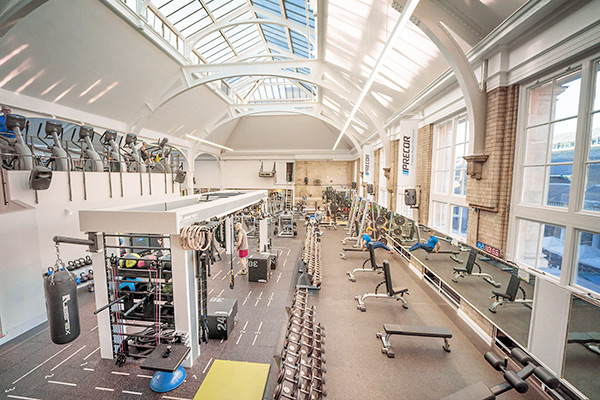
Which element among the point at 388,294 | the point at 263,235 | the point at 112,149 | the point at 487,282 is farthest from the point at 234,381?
the point at 112,149

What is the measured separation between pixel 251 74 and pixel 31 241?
25.9 feet

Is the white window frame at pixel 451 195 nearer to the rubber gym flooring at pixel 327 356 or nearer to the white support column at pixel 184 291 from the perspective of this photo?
the rubber gym flooring at pixel 327 356

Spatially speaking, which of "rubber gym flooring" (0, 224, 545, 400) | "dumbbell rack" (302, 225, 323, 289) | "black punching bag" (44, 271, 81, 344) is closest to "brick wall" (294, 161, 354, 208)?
"dumbbell rack" (302, 225, 323, 289)

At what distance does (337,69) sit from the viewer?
28.0ft

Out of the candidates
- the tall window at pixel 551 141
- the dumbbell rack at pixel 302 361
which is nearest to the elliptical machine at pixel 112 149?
the dumbbell rack at pixel 302 361

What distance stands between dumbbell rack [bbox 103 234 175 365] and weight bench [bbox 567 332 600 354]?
443 cm

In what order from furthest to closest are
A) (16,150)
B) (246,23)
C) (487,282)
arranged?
1. (246,23)
2. (16,150)
3. (487,282)

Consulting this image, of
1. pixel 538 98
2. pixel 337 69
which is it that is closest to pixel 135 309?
pixel 538 98

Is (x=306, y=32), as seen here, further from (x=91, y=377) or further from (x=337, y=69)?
(x=91, y=377)

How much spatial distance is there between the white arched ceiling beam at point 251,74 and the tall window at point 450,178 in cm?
291

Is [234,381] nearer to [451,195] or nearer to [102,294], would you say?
[102,294]

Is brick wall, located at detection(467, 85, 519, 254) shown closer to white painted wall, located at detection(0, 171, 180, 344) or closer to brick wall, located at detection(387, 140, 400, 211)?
brick wall, located at detection(387, 140, 400, 211)

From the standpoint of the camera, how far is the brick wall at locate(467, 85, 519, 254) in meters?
3.62

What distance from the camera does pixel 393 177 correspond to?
29.7 feet
